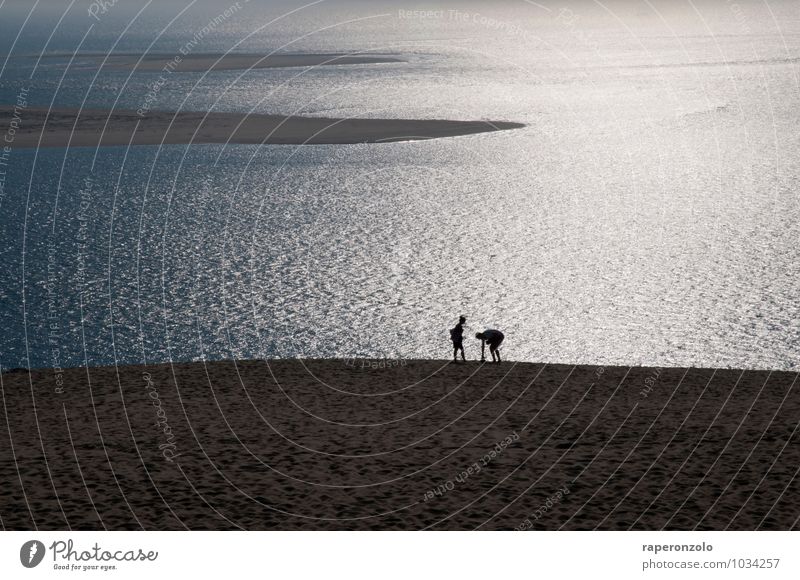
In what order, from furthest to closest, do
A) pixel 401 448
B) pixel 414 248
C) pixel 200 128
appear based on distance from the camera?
1. pixel 200 128
2. pixel 414 248
3. pixel 401 448

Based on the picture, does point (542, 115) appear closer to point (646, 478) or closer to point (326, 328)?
point (326, 328)

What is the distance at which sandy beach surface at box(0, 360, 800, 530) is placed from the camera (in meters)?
23.3

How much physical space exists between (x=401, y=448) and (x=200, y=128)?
114 m

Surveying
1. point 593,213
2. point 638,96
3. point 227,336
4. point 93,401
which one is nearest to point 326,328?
point 227,336

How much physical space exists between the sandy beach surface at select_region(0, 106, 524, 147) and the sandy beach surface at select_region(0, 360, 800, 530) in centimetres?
9172

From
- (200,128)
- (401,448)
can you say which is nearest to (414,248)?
(401,448)

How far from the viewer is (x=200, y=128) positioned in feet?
447

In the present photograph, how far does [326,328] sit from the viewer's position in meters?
61.5

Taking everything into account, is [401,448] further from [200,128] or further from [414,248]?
[200,128]

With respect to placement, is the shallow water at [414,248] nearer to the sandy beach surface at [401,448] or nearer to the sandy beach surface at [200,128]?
the sandy beach surface at [200,128]

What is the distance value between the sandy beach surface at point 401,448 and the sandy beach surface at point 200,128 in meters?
91.7

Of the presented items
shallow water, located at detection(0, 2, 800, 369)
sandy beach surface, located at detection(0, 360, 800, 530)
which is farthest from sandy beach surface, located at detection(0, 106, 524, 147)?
sandy beach surface, located at detection(0, 360, 800, 530)

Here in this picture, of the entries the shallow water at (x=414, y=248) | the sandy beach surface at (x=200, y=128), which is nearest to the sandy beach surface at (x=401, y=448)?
the shallow water at (x=414, y=248)

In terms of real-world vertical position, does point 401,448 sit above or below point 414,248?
below
